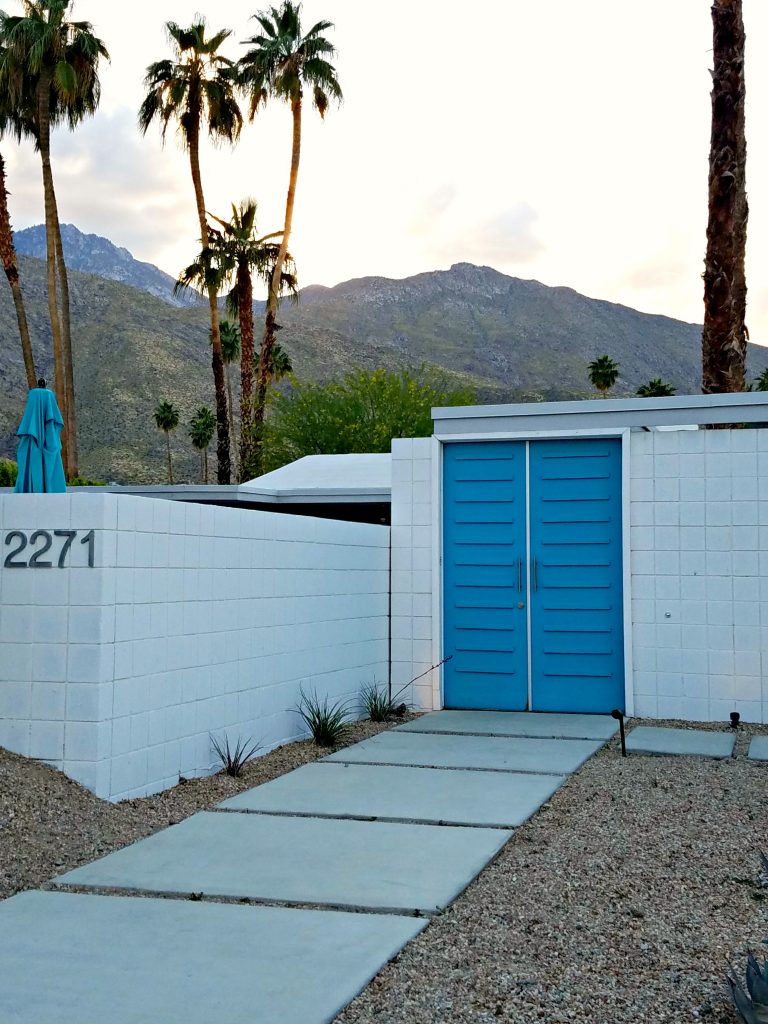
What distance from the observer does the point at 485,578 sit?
1116 centimetres

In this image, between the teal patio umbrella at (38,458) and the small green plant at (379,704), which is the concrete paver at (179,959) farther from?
the small green plant at (379,704)

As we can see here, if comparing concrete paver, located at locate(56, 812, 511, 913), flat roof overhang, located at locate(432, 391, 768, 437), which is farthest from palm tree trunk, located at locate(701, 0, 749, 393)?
concrete paver, located at locate(56, 812, 511, 913)

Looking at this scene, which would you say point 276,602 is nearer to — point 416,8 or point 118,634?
point 118,634

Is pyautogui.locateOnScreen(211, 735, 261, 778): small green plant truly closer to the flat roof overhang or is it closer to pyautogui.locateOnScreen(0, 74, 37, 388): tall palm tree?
the flat roof overhang

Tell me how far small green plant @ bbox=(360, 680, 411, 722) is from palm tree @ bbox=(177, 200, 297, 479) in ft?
76.9

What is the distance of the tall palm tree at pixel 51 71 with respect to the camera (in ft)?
95.3

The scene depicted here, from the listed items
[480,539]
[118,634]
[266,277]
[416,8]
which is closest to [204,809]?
[118,634]

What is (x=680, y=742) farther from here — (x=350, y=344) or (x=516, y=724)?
(x=350, y=344)

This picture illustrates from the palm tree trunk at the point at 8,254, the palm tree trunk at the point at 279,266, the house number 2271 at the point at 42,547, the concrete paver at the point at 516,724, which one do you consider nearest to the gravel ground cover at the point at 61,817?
the house number 2271 at the point at 42,547

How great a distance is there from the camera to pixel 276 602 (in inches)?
351

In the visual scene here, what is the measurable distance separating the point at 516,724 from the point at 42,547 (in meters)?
4.97

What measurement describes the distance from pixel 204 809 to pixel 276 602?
2398mm

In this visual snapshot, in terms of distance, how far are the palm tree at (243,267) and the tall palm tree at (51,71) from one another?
480cm

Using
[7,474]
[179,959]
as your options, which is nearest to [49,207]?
[7,474]
